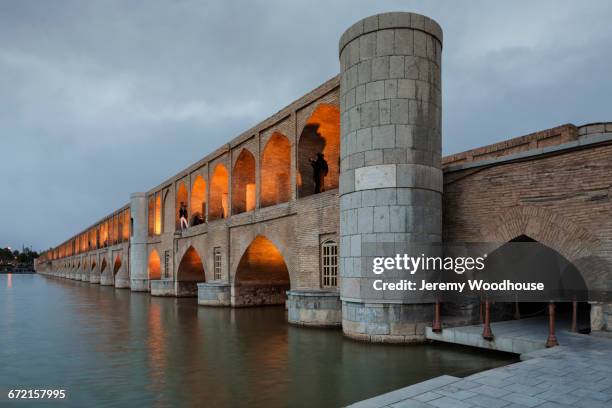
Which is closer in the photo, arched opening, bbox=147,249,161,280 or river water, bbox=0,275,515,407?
river water, bbox=0,275,515,407

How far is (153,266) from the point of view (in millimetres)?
31188

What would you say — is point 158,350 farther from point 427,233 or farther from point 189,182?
point 189,182

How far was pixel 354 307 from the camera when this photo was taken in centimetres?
1044

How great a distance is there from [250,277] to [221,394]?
12.7 meters

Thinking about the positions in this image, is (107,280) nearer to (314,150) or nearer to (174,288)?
(174,288)

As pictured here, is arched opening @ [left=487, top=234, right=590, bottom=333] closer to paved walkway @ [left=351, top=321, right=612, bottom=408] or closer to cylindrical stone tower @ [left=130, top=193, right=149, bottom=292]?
paved walkway @ [left=351, top=321, right=612, bottom=408]

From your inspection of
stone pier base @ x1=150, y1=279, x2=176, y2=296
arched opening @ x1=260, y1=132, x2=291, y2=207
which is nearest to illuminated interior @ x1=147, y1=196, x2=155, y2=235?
stone pier base @ x1=150, y1=279, x2=176, y2=296

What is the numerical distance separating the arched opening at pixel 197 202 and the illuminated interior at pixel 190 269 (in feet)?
6.09

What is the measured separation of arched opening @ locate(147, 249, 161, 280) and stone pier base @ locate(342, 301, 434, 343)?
907 inches

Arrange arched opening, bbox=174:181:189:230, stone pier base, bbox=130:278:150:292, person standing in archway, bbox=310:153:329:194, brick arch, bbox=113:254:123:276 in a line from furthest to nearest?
1. brick arch, bbox=113:254:123:276
2. stone pier base, bbox=130:278:150:292
3. arched opening, bbox=174:181:189:230
4. person standing in archway, bbox=310:153:329:194

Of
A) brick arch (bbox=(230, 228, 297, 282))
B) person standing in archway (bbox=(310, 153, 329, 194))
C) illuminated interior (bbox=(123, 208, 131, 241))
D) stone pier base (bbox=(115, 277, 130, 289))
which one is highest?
person standing in archway (bbox=(310, 153, 329, 194))

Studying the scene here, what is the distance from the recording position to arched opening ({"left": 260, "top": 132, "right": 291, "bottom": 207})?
1761cm

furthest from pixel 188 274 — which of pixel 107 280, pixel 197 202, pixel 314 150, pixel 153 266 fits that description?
pixel 107 280

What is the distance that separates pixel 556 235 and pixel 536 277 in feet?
19.9
